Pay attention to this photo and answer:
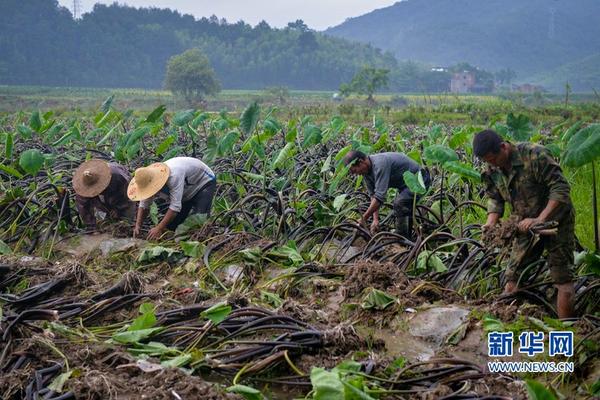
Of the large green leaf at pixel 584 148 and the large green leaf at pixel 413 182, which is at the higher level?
the large green leaf at pixel 584 148

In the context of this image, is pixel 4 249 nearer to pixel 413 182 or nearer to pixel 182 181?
pixel 182 181

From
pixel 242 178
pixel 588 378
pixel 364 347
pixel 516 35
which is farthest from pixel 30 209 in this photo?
pixel 516 35

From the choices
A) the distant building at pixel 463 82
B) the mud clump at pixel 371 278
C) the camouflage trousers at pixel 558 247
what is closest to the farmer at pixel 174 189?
the mud clump at pixel 371 278

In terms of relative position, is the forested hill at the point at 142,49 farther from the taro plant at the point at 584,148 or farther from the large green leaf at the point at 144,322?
the taro plant at the point at 584,148

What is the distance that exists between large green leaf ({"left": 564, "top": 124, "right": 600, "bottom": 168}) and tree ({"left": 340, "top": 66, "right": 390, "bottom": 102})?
34.7 meters

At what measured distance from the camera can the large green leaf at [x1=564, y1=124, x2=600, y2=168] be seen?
4355mm

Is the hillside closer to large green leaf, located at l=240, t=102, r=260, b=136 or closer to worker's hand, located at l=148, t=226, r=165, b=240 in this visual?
large green leaf, located at l=240, t=102, r=260, b=136

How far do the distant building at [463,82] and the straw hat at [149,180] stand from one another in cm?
7647

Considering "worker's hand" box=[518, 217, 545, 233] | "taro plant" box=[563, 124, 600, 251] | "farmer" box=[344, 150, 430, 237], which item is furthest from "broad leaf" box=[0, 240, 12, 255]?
"taro plant" box=[563, 124, 600, 251]

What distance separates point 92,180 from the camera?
23.7 feet

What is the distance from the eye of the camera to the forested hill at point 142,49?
6669 cm

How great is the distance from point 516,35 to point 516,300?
579ft

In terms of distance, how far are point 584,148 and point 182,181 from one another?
3729mm

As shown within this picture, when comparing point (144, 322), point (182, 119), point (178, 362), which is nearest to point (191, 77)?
point (182, 119)
